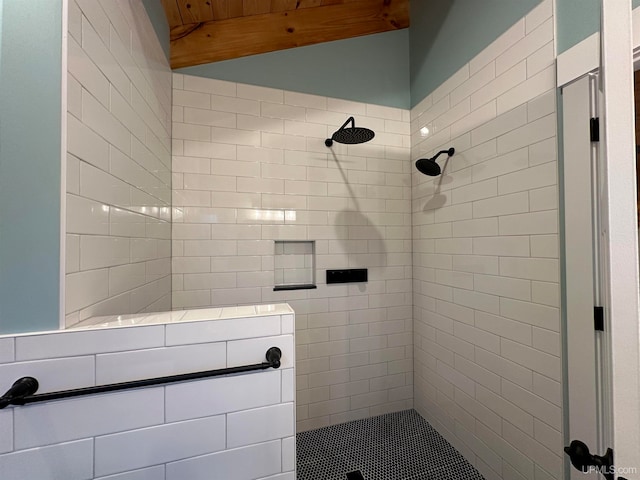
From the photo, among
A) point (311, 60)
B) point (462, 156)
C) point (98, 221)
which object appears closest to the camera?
point (98, 221)

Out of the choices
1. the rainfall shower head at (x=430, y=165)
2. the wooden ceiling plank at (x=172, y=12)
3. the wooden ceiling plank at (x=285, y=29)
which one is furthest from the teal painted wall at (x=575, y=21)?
the wooden ceiling plank at (x=172, y=12)

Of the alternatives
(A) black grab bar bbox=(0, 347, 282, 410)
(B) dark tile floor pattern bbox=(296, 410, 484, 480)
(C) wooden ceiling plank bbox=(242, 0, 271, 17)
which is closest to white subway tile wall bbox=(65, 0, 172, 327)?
(A) black grab bar bbox=(0, 347, 282, 410)

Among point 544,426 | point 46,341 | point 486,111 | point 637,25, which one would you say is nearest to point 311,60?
point 486,111

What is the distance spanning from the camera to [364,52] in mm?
1962

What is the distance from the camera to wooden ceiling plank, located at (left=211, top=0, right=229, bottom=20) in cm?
155

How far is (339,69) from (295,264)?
1.48 m

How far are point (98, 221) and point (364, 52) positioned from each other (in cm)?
207

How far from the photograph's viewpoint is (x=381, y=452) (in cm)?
162

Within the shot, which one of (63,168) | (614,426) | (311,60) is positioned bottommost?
(614,426)

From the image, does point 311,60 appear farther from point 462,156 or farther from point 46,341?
point 46,341

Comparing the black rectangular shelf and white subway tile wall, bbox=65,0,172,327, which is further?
the black rectangular shelf

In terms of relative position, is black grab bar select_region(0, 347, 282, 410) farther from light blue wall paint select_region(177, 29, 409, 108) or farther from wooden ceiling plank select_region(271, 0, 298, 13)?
wooden ceiling plank select_region(271, 0, 298, 13)

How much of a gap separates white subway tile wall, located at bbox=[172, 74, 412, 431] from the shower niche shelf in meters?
0.01

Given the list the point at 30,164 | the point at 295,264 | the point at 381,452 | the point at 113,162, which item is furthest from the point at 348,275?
the point at 30,164
